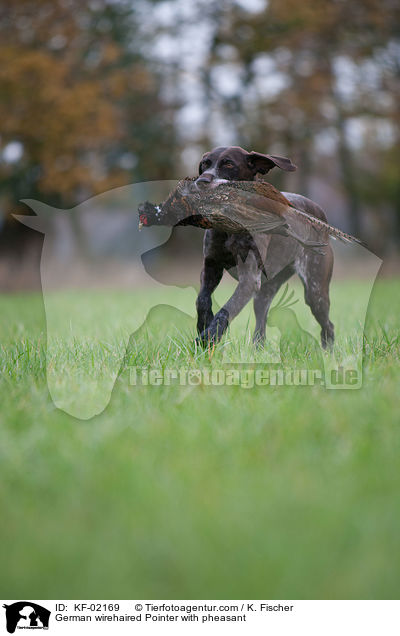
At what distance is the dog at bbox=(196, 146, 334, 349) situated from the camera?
3.94 metres

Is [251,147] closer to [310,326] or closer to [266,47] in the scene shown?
[266,47]

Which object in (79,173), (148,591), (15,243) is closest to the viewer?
(148,591)

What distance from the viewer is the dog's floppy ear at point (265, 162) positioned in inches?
158

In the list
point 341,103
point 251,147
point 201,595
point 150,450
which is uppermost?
point 341,103

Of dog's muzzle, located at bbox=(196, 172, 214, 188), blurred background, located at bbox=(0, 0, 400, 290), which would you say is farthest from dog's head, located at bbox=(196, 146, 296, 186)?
blurred background, located at bbox=(0, 0, 400, 290)

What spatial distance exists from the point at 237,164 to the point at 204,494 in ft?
8.75

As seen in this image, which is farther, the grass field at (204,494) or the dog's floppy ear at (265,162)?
the dog's floppy ear at (265,162)

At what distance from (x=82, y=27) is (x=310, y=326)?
15118 millimetres

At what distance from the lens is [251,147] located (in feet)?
60.2

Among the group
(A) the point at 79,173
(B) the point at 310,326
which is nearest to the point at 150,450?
(B) the point at 310,326

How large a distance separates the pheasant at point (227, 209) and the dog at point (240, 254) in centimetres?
9
